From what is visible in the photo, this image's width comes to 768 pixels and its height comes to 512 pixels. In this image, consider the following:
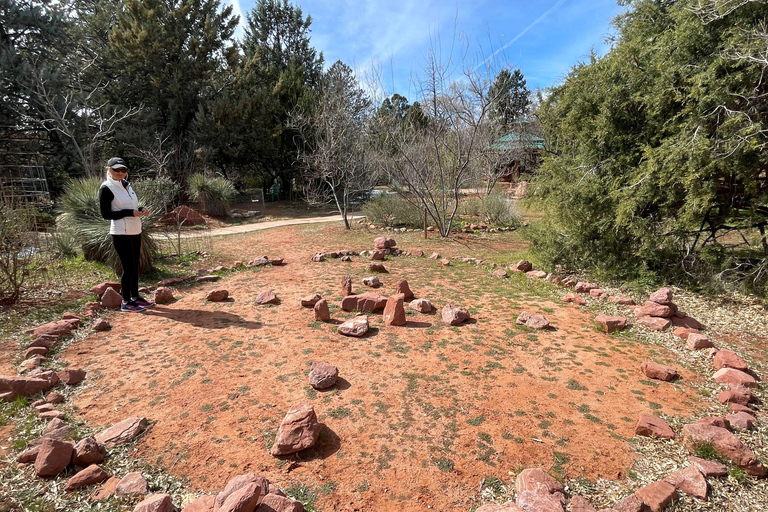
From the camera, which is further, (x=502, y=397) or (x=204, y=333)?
(x=204, y=333)

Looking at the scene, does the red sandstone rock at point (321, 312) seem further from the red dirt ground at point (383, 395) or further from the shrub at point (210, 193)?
the shrub at point (210, 193)

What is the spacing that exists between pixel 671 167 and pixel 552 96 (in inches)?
117

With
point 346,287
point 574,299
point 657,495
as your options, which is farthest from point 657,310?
point 346,287

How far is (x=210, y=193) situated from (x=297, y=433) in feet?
47.8

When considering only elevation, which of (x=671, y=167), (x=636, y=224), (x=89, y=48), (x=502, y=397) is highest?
(x=89, y=48)

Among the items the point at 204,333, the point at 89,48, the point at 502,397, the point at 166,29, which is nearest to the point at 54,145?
the point at 89,48

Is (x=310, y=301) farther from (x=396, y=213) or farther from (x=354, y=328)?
(x=396, y=213)

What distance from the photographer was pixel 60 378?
3037 mm

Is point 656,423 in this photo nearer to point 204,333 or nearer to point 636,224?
point 636,224

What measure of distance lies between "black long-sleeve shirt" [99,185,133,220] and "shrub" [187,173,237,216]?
11179 millimetres

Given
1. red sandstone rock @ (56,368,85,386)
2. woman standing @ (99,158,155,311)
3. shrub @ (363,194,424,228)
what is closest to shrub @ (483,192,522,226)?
shrub @ (363,194,424,228)

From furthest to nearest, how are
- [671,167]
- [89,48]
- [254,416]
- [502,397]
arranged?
[89,48], [671,167], [502,397], [254,416]

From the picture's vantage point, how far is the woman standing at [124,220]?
4361mm

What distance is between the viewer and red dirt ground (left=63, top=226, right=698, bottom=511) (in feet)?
7.12
